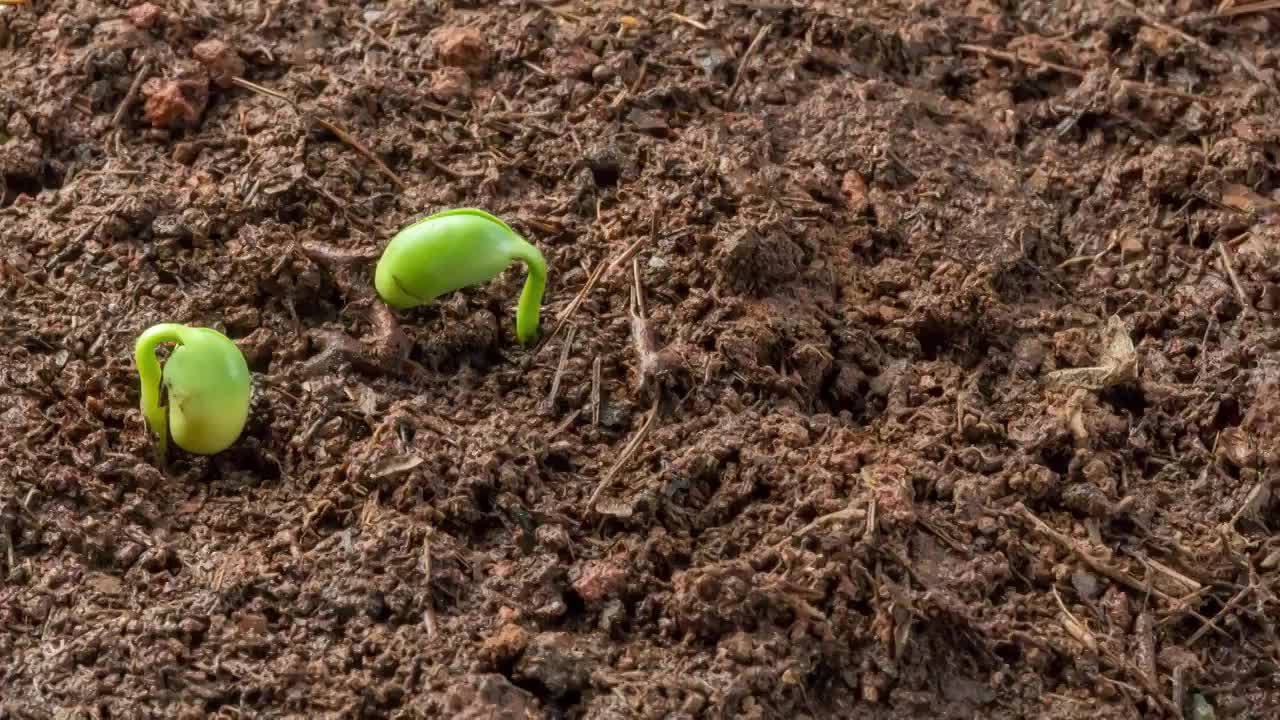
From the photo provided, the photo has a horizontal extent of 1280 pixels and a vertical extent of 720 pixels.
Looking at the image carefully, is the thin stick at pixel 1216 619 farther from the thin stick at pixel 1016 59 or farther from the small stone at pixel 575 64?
the small stone at pixel 575 64

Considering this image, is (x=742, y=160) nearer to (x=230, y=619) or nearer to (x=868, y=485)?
(x=868, y=485)

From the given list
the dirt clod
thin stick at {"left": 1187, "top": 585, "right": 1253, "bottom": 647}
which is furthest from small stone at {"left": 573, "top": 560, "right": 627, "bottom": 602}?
the dirt clod

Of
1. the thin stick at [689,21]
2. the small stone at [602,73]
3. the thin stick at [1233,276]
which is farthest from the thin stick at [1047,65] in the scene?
the small stone at [602,73]

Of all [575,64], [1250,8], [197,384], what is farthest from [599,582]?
[1250,8]

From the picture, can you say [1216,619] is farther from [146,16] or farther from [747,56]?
[146,16]

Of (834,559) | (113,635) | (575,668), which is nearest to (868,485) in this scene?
(834,559)
